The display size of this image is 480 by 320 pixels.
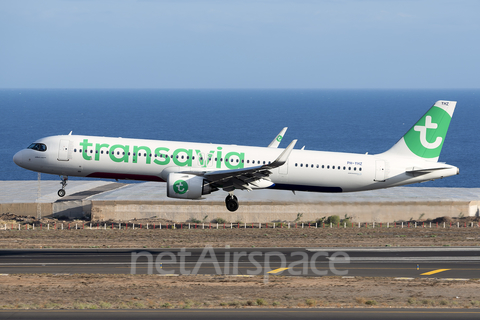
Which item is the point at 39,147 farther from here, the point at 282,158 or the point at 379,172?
the point at 379,172

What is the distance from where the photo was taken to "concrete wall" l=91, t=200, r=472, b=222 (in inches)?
2901

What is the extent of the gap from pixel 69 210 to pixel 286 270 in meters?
46.9

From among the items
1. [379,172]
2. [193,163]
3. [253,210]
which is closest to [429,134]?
[379,172]

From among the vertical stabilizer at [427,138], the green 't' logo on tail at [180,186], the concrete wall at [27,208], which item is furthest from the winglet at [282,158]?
the concrete wall at [27,208]

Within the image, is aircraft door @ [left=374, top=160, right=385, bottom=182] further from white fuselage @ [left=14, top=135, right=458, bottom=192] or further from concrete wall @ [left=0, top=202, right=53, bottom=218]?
concrete wall @ [left=0, top=202, right=53, bottom=218]

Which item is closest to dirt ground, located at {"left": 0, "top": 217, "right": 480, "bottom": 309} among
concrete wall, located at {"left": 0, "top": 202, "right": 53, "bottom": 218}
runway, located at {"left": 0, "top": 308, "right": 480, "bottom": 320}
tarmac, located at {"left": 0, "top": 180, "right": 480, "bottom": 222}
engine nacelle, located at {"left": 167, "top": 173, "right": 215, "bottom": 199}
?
runway, located at {"left": 0, "top": 308, "right": 480, "bottom": 320}

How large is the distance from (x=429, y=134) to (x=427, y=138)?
1.54 ft

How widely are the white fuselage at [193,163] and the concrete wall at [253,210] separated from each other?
25708 millimetres

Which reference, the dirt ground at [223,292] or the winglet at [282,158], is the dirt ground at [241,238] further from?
the dirt ground at [223,292]

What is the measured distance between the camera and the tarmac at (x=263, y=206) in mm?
73875

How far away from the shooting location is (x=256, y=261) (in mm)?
44781

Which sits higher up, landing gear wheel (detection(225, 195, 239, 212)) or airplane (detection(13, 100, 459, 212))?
airplane (detection(13, 100, 459, 212))

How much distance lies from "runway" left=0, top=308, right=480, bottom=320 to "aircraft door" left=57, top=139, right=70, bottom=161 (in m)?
19.0

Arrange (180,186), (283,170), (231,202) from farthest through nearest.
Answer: (231,202) < (283,170) < (180,186)
